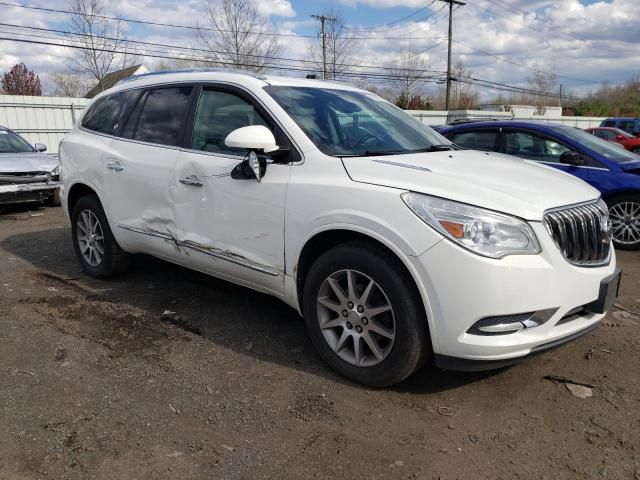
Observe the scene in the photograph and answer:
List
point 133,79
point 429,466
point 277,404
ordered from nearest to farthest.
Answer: point 429,466 < point 277,404 < point 133,79

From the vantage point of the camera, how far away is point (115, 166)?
4.59 m

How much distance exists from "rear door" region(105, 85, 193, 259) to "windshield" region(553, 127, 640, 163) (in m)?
5.25


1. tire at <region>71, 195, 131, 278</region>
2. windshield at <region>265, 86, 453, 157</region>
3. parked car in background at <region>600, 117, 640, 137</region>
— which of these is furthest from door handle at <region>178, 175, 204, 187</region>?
parked car in background at <region>600, 117, 640, 137</region>

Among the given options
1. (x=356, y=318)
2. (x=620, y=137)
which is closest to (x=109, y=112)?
(x=356, y=318)

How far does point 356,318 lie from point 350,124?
56.8 inches

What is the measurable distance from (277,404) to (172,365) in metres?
0.88

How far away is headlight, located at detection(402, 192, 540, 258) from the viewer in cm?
265

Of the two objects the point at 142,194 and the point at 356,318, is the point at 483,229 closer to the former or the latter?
the point at 356,318

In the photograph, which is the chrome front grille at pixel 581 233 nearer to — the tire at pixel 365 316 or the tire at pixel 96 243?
the tire at pixel 365 316

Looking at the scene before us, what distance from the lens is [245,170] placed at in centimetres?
348

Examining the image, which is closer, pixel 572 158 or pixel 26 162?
pixel 572 158

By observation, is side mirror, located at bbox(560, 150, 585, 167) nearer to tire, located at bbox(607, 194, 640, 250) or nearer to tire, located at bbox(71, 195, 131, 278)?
tire, located at bbox(607, 194, 640, 250)

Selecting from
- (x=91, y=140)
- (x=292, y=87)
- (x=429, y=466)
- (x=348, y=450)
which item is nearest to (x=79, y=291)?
(x=91, y=140)

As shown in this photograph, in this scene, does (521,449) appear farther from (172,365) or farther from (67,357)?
(67,357)
